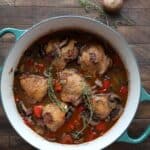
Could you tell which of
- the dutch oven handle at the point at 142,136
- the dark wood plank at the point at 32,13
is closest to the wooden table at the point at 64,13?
the dark wood plank at the point at 32,13

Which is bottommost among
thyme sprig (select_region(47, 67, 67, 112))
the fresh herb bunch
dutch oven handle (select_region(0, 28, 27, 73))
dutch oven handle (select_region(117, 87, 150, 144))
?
dutch oven handle (select_region(117, 87, 150, 144))

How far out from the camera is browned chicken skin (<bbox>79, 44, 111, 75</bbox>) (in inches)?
84.9

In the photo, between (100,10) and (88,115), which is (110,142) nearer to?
(88,115)

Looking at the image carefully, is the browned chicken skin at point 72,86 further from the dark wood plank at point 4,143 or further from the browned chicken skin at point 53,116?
the dark wood plank at point 4,143

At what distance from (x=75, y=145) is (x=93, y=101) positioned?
157 mm

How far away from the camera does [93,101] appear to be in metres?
2.16

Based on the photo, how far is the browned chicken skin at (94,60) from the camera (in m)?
2.16

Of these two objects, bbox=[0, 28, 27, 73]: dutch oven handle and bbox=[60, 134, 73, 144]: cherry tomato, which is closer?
bbox=[0, 28, 27, 73]: dutch oven handle

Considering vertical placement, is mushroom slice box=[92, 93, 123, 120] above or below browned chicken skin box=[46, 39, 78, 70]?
below

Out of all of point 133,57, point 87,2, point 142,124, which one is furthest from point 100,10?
point 142,124

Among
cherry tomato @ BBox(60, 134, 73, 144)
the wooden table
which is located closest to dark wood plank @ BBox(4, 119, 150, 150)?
the wooden table

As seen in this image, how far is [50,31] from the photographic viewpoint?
2.15 m

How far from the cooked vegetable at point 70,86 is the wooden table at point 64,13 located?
0.32ft

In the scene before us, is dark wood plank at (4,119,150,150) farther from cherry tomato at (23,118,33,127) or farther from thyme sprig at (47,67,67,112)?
thyme sprig at (47,67,67,112)
